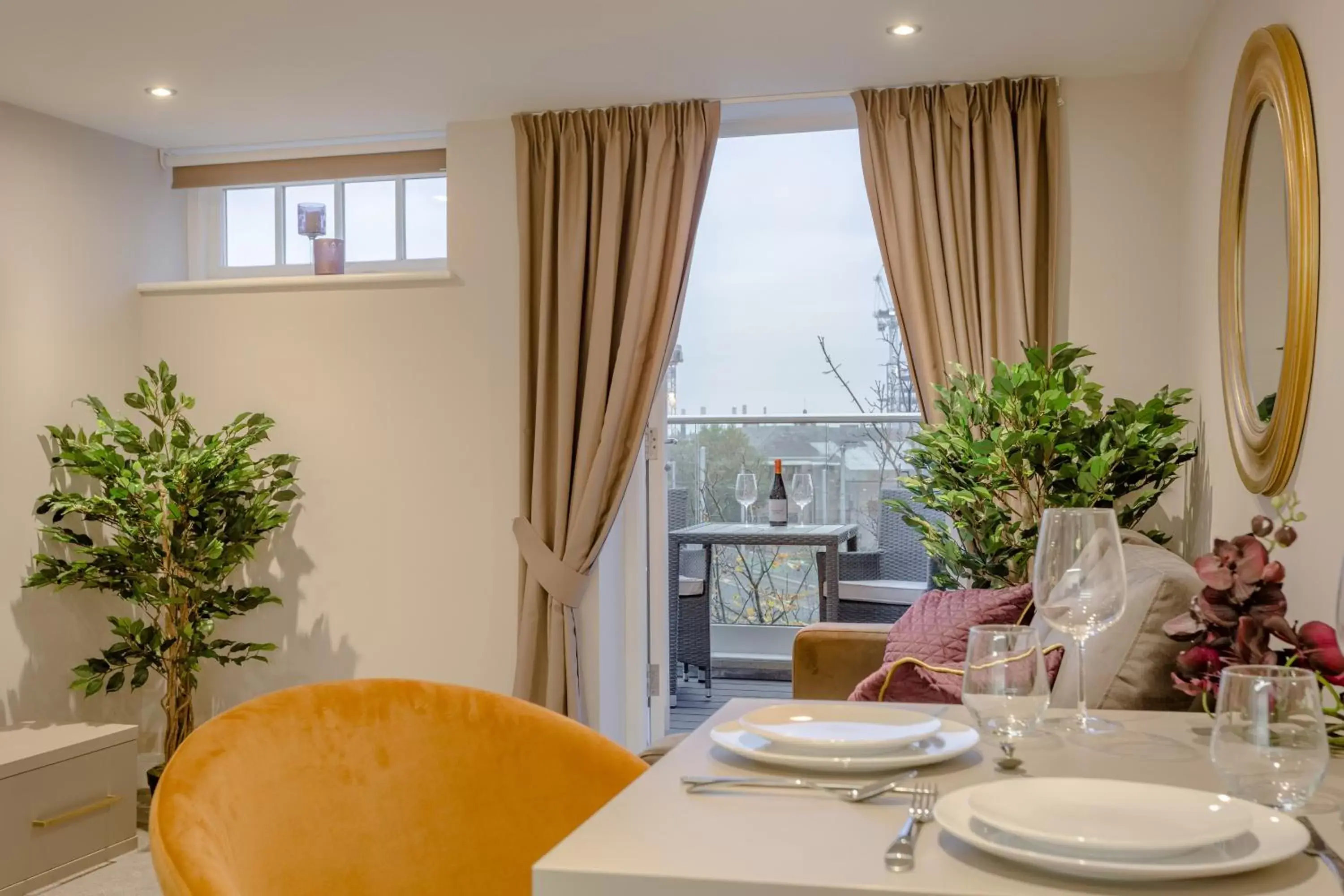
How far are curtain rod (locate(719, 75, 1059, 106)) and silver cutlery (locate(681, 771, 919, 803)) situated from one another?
10.7ft

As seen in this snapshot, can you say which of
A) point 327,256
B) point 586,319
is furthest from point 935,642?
point 327,256

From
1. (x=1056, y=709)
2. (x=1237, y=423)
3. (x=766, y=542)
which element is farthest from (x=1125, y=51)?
(x=1056, y=709)

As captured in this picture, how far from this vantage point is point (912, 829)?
3.33ft

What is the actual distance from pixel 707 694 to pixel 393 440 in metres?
1.52

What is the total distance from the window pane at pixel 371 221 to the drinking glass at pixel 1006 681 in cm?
396

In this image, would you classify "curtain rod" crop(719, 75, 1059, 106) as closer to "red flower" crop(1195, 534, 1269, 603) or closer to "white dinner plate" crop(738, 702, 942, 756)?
"red flower" crop(1195, 534, 1269, 603)

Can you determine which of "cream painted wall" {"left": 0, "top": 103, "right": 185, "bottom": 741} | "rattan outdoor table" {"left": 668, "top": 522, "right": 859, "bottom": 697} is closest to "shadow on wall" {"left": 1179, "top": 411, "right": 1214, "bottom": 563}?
"rattan outdoor table" {"left": 668, "top": 522, "right": 859, "bottom": 697}

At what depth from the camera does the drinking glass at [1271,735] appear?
100cm

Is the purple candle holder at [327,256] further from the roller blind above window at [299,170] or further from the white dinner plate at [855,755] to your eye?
the white dinner plate at [855,755]

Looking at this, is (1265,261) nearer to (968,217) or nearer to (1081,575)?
(968,217)

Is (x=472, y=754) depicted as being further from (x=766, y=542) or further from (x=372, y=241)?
(x=372, y=241)

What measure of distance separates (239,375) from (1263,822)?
4.32m

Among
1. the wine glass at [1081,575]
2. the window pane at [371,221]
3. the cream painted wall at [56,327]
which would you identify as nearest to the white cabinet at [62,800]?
the cream painted wall at [56,327]

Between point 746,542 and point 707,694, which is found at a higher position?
point 746,542
